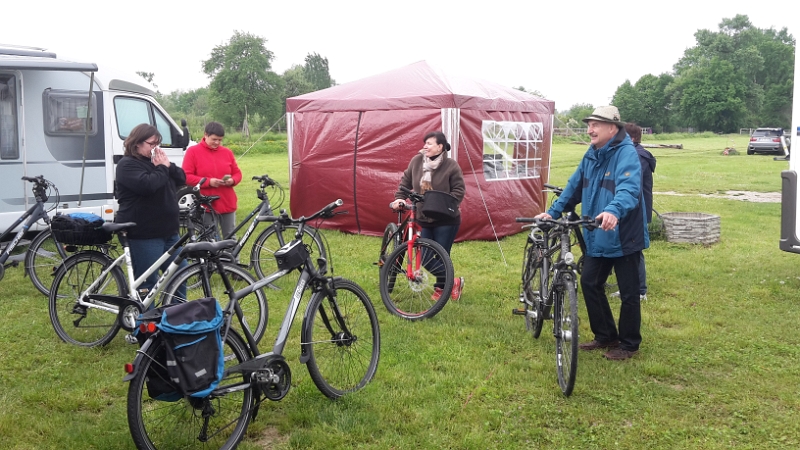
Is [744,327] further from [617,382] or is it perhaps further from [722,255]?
[722,255]

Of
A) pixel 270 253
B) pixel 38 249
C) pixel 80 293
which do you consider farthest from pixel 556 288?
pixel 38 249

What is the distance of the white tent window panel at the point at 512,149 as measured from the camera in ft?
31.3

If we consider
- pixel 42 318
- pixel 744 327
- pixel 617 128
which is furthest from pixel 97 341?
pixel 744 327

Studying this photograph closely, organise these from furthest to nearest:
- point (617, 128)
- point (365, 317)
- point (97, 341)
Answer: point (97, 341) → point (617, 128) → point (365, 317)

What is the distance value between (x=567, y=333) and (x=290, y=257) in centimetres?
183

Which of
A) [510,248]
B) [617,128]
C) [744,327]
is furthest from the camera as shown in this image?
[510,248]

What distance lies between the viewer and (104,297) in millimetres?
4605

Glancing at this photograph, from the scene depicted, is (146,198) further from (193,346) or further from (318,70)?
(318,70)

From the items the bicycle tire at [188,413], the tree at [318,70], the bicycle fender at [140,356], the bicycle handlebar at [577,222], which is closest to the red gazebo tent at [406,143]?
the bicycle handlebar at [577,222]

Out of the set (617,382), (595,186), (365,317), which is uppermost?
(595,186)

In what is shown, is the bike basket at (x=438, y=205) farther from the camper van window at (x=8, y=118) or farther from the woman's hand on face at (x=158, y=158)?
the camper van window at (x=8, y=118)

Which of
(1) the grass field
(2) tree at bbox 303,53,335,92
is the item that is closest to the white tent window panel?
(1) the grass field

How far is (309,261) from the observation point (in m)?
3.82

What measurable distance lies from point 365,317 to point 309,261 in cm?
63
